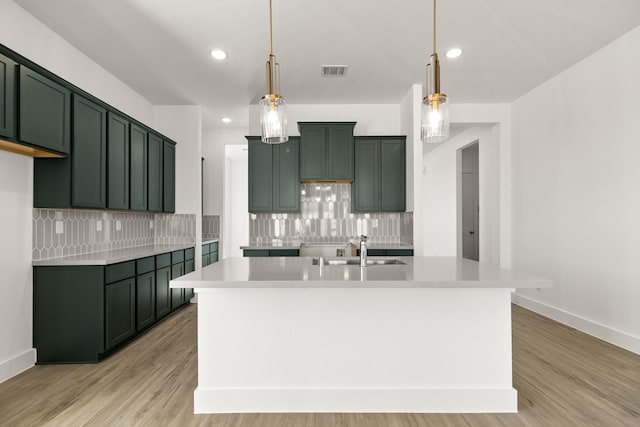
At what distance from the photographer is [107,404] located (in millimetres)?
→ 2367

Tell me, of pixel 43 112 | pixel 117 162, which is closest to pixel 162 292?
pixel 117 162

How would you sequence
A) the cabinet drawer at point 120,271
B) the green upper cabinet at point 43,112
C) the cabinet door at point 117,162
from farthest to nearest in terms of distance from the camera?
the cabinet door at point 117,162
the cabinet drawer at point 120,271
the green upper cabinet at point 43,112

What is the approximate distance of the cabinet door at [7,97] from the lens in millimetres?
2305

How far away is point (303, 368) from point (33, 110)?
2.67 metres

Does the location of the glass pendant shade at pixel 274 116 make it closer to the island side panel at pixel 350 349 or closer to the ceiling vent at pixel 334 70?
the island side panel at pixel 350 349

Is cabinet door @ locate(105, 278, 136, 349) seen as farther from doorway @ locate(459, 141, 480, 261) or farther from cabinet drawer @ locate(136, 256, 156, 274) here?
doorway @ locate(459, 141, 480, 261)

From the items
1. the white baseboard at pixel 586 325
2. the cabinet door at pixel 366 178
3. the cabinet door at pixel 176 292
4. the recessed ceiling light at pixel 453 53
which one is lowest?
the white baseboard at pixel 586 325

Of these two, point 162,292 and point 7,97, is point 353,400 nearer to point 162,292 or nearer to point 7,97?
point 162,292

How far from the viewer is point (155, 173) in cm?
455

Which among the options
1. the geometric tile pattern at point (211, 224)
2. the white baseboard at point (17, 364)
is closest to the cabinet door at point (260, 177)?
the geometric tile pattern at point (211, 224)

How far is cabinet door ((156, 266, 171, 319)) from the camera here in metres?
4.08

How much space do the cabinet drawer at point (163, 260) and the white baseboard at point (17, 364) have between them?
1.36 meters

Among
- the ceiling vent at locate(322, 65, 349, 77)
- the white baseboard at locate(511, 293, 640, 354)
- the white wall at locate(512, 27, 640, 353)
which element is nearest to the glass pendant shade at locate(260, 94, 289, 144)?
the ceiling vent at locate(322, 65, 349, 77)

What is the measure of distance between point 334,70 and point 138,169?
2.57 meters
